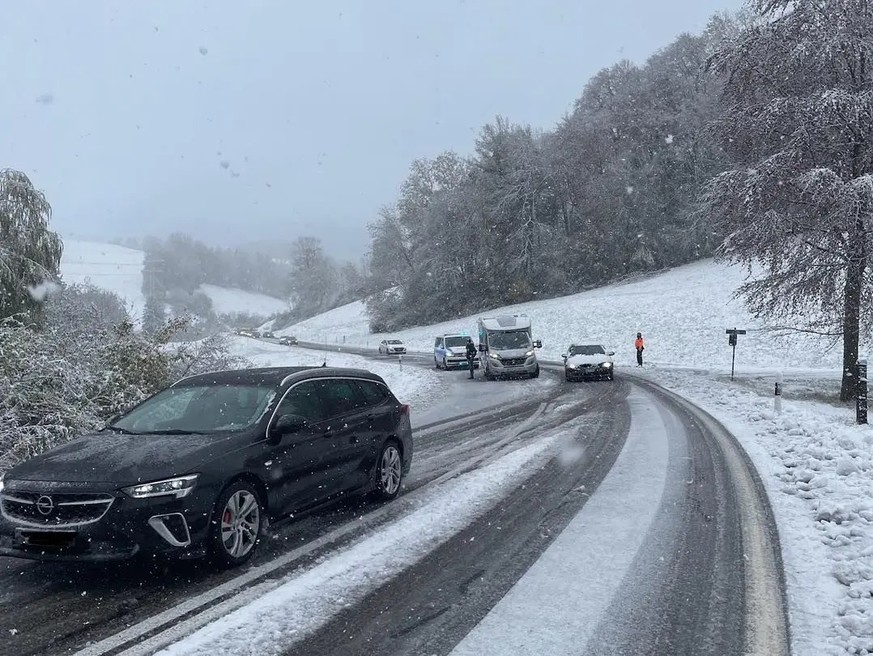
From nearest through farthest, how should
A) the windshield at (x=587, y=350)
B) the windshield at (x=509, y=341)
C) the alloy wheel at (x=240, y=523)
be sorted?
1. the alloy wheel at (x=240, y=523)
2. the windshield at (x=587, y=350)
3. the windshield at (x=509, y=341)

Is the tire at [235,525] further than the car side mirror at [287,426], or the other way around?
the car side mirror at [287,426]

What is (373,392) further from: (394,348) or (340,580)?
(394,348)

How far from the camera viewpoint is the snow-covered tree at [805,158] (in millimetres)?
16281

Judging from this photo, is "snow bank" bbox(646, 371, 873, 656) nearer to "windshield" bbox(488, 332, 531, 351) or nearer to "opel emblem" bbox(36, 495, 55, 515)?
"opel emblem" bbox(36, 495, 55, 515)

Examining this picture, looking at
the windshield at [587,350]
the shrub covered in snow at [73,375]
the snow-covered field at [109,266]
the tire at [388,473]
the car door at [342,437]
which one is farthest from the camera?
the snow-covered field at [109,266]

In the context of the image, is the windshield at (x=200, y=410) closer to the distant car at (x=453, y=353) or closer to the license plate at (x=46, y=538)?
the license plate at (x=46, y=538)

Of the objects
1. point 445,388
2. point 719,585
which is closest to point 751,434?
point 719,585

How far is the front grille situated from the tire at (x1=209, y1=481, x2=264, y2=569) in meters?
0.79

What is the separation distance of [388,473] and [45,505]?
3649mm

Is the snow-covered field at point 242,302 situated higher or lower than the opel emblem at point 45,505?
higher

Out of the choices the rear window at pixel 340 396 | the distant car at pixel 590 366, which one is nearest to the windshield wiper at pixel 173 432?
the rear window at pixel 340 396

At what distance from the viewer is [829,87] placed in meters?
17.3

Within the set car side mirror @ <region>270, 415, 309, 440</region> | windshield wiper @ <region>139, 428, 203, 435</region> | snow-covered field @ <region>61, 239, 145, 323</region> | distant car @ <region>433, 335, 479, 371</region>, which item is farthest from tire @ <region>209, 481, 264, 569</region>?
snow-covered field @ <region>61, 239, 145, 323</region>

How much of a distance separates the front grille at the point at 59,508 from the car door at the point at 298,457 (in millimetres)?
1300
